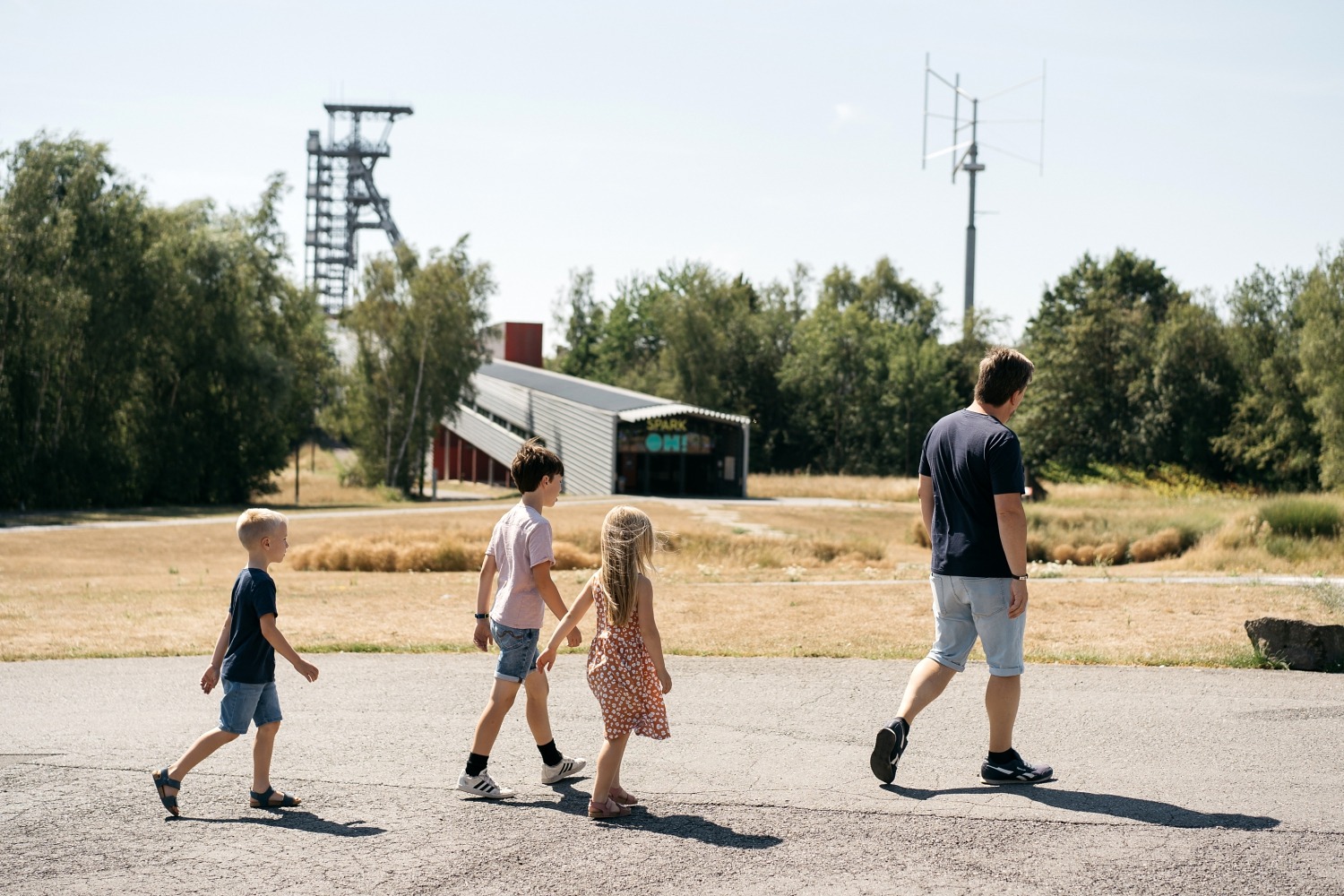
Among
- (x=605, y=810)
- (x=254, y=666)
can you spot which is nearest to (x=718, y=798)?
(x=605, y=810)

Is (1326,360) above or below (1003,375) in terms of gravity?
above

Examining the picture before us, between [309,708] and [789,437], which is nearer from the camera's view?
[309,708]

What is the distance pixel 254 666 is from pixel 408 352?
50.8 metres

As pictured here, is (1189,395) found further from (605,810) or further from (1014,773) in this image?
(605,810)

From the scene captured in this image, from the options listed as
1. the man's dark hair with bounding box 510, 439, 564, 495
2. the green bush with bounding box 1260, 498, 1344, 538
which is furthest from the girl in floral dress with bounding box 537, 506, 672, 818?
the green bush with bounding box 1260, 498, 1344, 538

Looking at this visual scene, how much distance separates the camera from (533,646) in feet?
19.1

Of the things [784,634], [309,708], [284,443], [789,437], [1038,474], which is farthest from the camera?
[789,437]

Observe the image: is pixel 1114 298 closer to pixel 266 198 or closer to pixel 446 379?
pixel 446 379

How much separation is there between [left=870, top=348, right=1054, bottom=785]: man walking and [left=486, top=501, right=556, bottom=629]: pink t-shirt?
175cm

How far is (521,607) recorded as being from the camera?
5.72 meters

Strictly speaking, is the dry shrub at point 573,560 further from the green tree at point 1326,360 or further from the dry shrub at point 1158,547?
the green tree at point 1326,360

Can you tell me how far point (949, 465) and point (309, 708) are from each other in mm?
4476

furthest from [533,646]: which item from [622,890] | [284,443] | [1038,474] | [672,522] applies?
[1038,474]

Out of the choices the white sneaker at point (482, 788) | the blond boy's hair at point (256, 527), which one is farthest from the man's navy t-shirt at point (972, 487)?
the blond boy's hair at point (256, 527)
